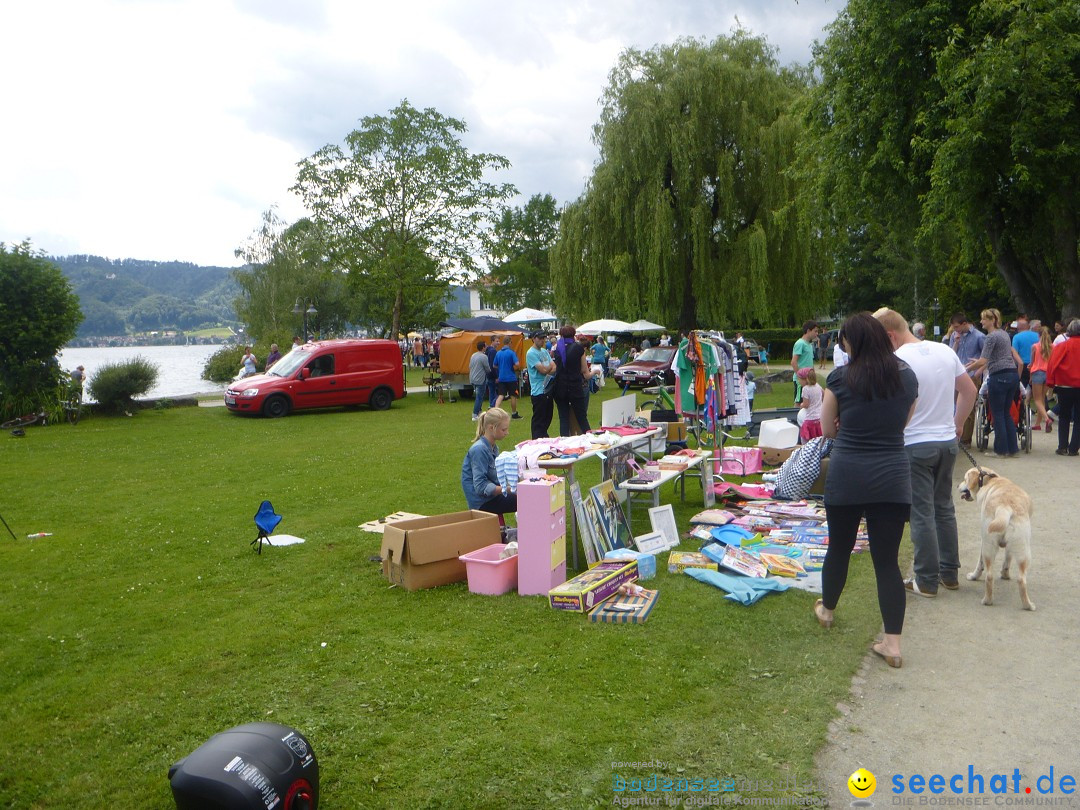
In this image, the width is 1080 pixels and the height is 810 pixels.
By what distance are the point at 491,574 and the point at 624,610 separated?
1138 millimetres

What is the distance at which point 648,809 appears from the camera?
3.25m

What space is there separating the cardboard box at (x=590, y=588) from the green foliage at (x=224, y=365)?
29.5 meters

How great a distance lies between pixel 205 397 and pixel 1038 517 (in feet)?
83.0

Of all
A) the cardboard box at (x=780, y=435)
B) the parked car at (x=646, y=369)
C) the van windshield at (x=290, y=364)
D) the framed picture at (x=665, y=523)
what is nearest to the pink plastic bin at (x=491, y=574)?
the framed picture at (x=665, y=523)

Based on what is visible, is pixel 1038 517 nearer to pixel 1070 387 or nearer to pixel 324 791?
pixel 1070 387

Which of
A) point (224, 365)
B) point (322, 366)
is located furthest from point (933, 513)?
point (224, 365)

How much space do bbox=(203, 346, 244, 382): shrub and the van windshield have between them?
42.7 ft

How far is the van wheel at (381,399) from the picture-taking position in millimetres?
22188

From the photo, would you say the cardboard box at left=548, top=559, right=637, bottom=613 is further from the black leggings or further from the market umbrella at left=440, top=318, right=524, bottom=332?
the market umbrella at left=440, top=318, right=524, bottom=332

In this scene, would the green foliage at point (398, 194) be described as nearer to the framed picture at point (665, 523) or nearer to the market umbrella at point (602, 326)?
the market umbrella at point (602, 326)

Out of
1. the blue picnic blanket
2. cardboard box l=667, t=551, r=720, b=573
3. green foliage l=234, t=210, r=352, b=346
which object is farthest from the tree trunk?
green foliage l=234, t=210, r=352, b=346

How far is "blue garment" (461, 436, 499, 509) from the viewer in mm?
Result: 6961

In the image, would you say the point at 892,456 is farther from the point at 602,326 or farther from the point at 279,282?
the point at 279,282

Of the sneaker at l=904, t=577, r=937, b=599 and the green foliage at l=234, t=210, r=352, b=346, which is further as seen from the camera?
the green foliage at l=234, t=210, r=352, b=346
